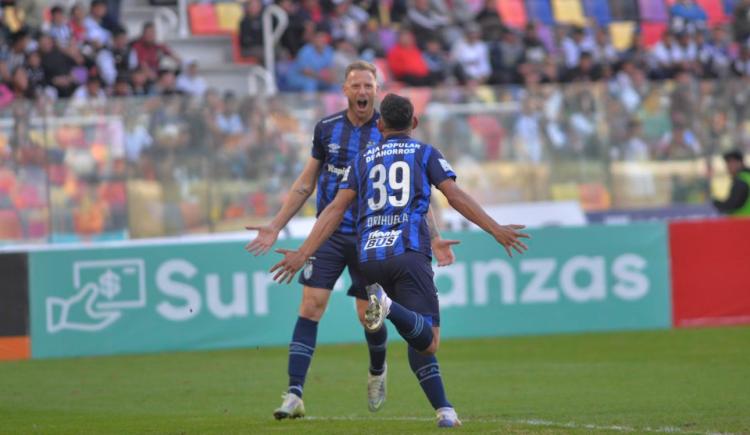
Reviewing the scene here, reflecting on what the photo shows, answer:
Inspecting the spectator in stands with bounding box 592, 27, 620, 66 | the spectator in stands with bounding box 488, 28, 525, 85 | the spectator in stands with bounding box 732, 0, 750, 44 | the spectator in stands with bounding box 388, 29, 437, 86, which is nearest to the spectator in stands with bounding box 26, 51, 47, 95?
the spectator in stands with bounding box 388, 29, 437, 86

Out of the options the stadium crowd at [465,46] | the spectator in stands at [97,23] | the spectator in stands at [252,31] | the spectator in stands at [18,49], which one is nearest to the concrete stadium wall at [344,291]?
the spectator in stands at [18,49]

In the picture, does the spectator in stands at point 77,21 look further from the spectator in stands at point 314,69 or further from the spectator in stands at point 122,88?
the spectator in stands at point 314,69

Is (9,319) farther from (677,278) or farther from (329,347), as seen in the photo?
(677,278)

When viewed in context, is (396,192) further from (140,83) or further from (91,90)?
(140,83)

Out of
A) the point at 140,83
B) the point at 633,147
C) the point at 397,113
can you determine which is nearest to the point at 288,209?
the point at 397,113

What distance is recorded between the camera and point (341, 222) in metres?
9.53

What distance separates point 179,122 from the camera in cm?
1931

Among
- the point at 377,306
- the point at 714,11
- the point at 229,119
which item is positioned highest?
the point at 714,11

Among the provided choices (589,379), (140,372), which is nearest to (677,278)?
(589,379)

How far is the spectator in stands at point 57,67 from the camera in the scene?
20.5 meters

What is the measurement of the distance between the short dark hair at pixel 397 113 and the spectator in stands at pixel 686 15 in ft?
68.0

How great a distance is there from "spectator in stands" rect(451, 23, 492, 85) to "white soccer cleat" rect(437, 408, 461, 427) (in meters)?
15.9

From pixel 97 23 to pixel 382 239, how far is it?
600 inches

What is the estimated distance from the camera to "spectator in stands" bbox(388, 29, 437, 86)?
23.7m
